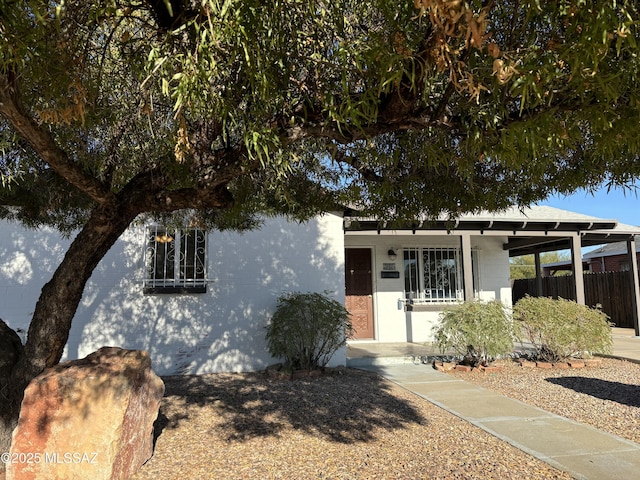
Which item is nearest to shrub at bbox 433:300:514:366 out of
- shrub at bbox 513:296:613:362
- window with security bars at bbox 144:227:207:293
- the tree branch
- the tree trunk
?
shrub at bbox 513:296:613:362

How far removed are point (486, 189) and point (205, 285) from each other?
16.9 ft

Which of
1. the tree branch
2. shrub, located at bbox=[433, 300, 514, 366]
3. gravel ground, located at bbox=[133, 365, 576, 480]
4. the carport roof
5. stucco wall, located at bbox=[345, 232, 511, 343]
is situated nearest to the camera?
the tree branch

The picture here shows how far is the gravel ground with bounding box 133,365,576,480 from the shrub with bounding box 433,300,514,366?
203 centimetres

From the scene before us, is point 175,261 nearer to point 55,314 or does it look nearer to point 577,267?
point 55,314

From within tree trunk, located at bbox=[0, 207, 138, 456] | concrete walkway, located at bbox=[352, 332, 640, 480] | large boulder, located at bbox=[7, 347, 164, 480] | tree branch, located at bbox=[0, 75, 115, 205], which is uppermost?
tree branch, located at bbox=[0, 75, 115, 205]

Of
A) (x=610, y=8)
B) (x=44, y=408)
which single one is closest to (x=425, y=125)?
(x=610, y=8)

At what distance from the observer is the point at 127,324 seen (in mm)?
8125

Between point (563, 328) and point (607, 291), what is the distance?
993 cm

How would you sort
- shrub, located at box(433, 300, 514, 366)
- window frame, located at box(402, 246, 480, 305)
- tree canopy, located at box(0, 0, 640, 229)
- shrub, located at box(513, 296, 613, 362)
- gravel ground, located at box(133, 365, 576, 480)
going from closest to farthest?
tree canopy, located at box(0, 0, 640, 229)
gravel ground, located at box(133, 365, 576, 480)
shrub, located at box(433, 300, 514, 366)
shrub, located at box(513, 296, 613, 362)
window frame, located at box(402, 246, 480, 305)

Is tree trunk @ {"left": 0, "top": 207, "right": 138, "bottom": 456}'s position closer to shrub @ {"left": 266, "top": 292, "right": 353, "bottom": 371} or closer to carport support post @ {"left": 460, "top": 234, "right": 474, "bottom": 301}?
shrub @ {"left": 266, "top": 292, "right": 353, "bottom": 371}

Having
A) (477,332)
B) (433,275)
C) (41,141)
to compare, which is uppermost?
(41,141)

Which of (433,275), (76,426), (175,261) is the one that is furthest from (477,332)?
(76,426)

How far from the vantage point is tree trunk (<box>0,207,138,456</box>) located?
4.04 m

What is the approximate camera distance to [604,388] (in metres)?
7.27
